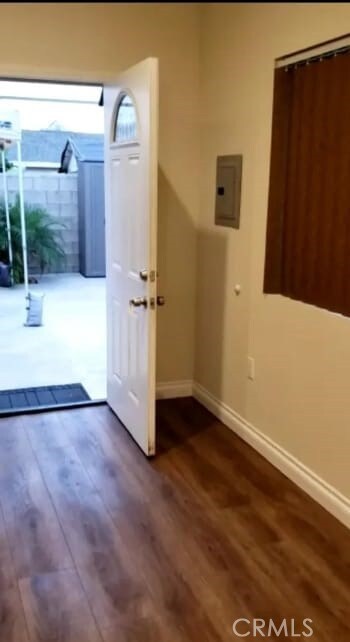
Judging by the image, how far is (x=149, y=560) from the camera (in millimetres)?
2254

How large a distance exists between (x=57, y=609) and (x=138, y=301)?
1.47 meters

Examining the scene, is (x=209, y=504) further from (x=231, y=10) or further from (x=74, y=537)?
(x=231, y=10)

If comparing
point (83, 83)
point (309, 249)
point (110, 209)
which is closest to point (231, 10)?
point (83, 83)

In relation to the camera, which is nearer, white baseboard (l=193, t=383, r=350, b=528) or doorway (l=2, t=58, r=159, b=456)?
white baseboard (l=193, t=383, r=350, b=528)

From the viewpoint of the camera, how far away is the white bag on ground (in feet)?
19.4

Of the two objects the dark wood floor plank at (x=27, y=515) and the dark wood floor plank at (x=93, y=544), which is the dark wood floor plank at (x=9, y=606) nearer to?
the dark wood floor plank at (x=27, y=515)

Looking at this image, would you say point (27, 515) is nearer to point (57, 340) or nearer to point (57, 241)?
point (57, 340)

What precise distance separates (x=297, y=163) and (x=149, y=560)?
1820 mm

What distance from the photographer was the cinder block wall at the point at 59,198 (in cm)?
852

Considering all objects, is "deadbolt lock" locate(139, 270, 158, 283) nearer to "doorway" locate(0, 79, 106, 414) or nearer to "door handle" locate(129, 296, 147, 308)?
"door handle" locate(129, 296, 147, 308)

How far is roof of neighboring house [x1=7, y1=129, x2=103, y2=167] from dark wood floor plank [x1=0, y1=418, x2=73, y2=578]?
6741 millimetres

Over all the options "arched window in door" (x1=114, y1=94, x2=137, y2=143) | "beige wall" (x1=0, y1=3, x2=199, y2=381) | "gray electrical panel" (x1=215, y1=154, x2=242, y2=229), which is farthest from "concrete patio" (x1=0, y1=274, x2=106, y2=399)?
"arched window in door" (x1=114, y1=94, x2=137, y2=143)

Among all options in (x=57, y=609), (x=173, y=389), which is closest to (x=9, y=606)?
(x=57, y=609)
